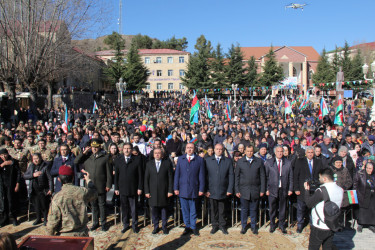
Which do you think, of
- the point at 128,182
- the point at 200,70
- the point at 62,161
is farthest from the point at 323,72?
the point at 62,161

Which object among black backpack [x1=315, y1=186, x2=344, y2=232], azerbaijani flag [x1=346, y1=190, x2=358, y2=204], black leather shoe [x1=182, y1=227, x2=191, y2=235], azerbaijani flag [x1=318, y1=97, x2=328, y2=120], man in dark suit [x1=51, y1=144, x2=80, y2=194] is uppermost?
azerbaijani flag [x1=318, y1=97, x2=328, y2=120]

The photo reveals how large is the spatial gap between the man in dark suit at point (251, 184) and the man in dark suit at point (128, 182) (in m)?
1.98

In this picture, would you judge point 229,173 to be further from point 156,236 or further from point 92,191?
point 92,191

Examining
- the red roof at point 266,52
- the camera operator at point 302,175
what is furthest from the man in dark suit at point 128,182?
the red roof at point 266,52

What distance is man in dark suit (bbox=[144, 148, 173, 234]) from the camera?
617 cm

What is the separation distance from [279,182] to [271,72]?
42.5m

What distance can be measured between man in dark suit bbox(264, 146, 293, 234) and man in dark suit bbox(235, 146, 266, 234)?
19 centimetres

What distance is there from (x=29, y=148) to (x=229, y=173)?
18.2 feet

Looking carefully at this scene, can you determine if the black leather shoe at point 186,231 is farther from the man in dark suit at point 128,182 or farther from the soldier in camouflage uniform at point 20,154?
the soldier in camouflage uniform at point 20,154

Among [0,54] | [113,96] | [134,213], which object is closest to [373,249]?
[134,213]

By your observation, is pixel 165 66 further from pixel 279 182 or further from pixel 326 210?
pixel 326 210

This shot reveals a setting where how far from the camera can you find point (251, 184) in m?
6.18

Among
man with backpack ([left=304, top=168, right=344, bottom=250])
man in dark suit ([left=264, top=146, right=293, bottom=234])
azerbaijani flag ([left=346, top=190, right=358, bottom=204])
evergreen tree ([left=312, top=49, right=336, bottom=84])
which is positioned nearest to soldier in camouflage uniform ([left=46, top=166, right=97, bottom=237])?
man with backpack ([left=304, top=168, right=344, bottom=250])

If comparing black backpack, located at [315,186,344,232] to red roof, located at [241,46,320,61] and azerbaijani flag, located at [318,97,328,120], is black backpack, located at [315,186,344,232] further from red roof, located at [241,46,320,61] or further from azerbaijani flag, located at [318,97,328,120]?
red roof, located at [241,46,320,61]
